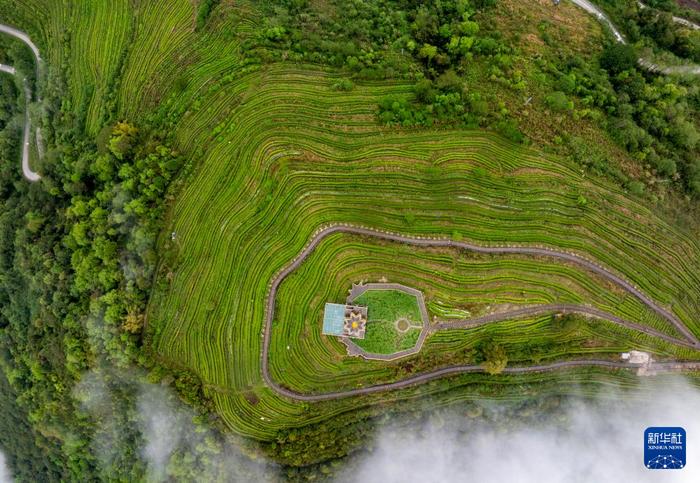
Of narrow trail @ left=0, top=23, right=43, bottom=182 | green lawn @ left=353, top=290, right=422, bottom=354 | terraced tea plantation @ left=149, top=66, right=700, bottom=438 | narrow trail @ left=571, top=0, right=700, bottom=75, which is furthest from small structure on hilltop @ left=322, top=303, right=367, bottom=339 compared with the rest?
narrow trail @ left=571, top=0, right=700, bottom=75

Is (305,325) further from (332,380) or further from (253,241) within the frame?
(253,241)

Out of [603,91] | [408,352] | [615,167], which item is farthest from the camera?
[603,91]

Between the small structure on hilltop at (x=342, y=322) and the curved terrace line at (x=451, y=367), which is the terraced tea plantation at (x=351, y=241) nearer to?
the curved terrace line at (x=451, y=367)

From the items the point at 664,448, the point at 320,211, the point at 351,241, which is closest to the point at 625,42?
the point at 351,241

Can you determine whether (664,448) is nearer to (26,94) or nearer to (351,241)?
(351,241)

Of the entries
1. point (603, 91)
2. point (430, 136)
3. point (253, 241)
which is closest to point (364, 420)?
point (253, 241)

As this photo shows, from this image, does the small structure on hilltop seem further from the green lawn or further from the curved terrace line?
the curved terrace line
